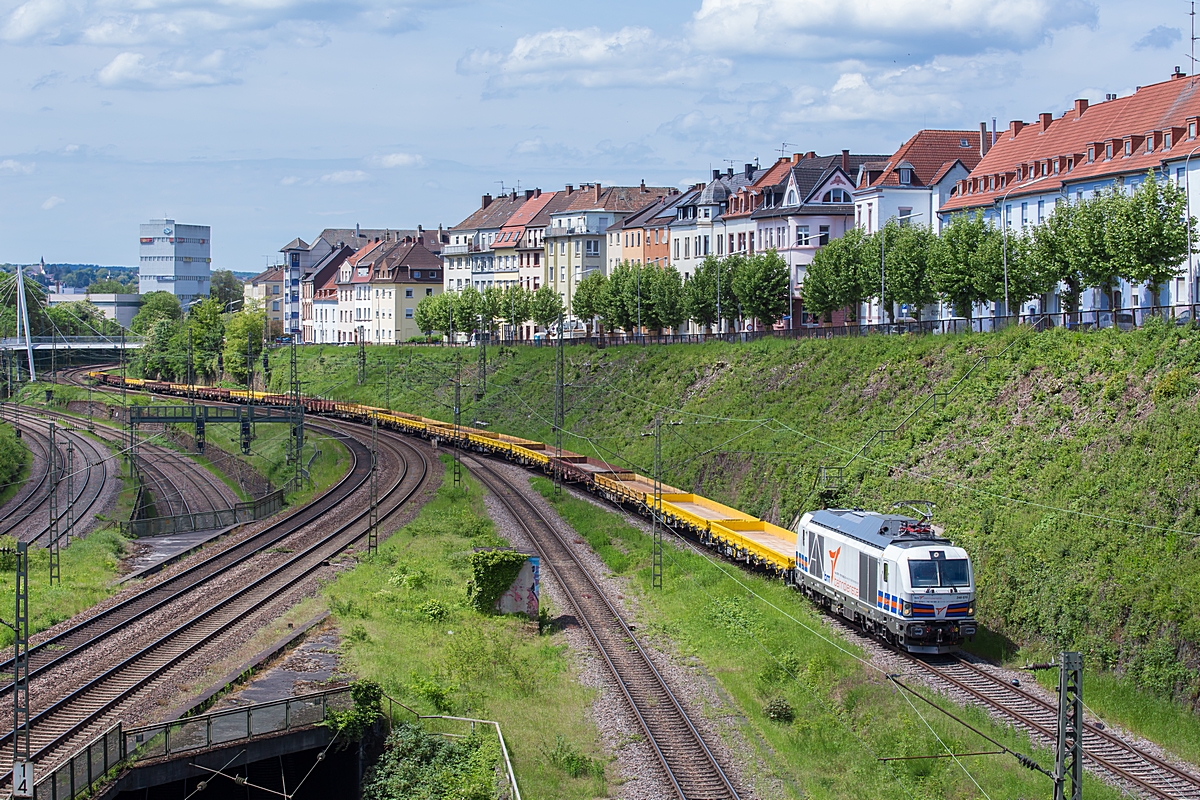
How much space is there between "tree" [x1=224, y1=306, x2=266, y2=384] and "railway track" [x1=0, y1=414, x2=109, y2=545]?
138ft

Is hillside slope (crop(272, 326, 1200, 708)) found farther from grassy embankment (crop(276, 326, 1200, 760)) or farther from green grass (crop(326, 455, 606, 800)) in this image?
green grass (crop(326, 455, 606, 800))

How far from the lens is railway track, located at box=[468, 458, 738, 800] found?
25.0 metres

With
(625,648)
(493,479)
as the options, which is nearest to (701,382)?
(493,479)

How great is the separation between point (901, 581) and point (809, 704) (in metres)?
4.12

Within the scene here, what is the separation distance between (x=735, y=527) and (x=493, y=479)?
80.5 feet

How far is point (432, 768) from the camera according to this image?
86.1ft

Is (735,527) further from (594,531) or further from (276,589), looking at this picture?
(276,589)

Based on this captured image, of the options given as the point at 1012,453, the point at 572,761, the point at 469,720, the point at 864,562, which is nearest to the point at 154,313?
the point at 1012,453

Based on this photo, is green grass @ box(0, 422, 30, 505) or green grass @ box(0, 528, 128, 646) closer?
green grass @ box(0, 528, 128, 646)

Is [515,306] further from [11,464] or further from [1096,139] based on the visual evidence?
[1096,139]

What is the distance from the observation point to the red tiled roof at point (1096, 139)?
58781 mm

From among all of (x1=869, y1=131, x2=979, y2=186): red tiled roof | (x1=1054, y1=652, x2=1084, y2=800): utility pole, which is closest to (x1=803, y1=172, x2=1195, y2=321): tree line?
(x1=869, y1=131, x2=979, y2=186): red tiled roof

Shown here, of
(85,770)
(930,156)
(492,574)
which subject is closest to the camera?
(85,770)

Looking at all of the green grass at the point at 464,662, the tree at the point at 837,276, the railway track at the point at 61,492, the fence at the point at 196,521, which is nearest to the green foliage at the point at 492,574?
the green grass at the point at 464,662
